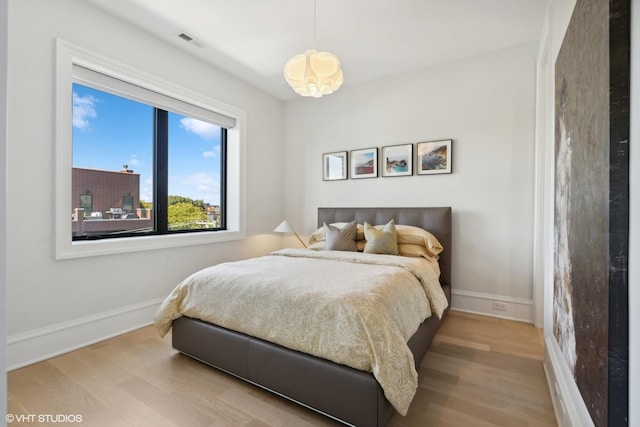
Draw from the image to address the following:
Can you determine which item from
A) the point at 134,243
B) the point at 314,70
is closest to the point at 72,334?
the point at 134,243

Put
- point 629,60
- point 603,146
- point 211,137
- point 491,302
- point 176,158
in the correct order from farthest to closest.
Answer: point 211,137
point 176,158
point 491,302
point 603,146
point 629,60

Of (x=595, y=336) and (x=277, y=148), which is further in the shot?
(x=277, y=148)

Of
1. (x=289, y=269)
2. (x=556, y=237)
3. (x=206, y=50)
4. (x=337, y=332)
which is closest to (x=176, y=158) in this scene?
(x=206, y=50)

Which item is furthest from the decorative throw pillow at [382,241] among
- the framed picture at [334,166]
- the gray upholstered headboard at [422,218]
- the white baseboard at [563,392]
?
the white baseboard at [563,392]

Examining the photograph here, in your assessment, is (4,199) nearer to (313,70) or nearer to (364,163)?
(313,70)

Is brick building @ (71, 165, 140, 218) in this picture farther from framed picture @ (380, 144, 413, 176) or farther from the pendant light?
framed picture @ (380, 144, 413, 176)

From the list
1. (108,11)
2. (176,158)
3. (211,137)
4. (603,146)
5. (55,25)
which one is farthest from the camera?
(211,137)

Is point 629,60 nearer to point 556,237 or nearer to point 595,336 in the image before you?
point 595,336

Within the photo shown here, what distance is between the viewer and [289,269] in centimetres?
215

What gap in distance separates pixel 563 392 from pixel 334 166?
3129 millimetres

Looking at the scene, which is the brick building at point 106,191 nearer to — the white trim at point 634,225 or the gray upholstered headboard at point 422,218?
the gray upholstered headboard at point 422,218

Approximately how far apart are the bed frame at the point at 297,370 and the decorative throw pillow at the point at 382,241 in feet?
2.51

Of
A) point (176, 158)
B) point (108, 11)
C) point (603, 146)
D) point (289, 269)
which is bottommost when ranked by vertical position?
point (289, 269)

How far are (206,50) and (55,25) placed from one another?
47.6 inches
